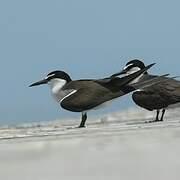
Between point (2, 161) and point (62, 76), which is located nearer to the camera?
point (2, 161)

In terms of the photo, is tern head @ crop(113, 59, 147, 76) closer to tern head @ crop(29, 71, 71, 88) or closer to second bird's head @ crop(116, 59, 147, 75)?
second bird's head @ crop(116, 59, 147, 75)

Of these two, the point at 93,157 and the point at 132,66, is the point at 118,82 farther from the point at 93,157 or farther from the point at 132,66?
the point at 93,157

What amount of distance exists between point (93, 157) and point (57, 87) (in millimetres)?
5889

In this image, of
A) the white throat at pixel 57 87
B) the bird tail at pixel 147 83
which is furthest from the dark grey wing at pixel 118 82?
the white throat at pixel 57 87

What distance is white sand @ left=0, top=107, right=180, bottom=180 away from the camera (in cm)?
311

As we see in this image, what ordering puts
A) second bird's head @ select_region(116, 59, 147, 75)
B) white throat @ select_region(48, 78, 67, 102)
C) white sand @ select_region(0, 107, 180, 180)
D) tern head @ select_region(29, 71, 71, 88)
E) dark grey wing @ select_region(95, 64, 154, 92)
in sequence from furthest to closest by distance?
second bird's head @ select_region(116, 59, 147, 75)
tern head @ select_region(29, 71, 71, 88)
white throat @ select_region(48, 78, 67, 102)
dark grey wing @ select_region(95, 64, 154, 92)
white sand @ select_region(0, 107, 180, 180)

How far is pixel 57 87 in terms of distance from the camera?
29.7 feet

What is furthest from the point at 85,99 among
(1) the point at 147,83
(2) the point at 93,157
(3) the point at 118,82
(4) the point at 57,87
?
(2) the point at 93,157

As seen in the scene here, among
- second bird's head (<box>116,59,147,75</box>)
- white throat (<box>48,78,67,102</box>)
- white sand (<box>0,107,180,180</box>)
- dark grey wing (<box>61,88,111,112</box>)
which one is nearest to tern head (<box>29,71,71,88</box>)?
white throat (<box>48,78,67,102</box>)

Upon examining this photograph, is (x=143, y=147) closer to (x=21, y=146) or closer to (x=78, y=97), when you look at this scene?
(x=21, y=146)

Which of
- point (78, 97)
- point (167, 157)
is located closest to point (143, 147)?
point (167, 157)

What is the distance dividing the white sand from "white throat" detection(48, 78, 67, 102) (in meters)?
5.43

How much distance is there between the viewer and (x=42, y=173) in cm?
311

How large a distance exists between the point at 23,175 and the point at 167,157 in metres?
0.76
